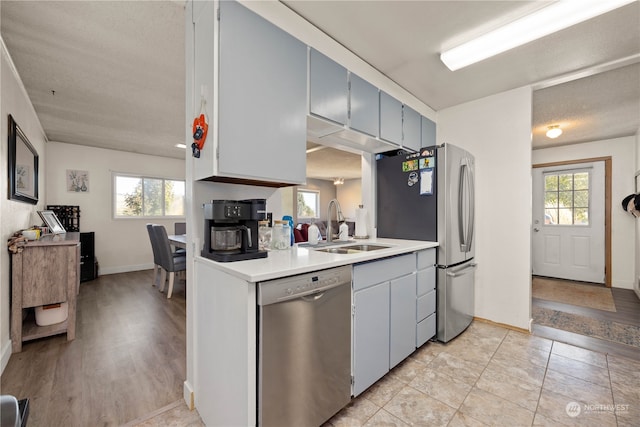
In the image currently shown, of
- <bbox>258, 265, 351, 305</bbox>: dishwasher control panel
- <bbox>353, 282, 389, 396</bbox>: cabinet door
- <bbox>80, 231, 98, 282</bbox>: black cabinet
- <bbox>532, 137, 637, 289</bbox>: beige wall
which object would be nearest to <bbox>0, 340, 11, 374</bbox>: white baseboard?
<bbox>258, 265, 351, 305</bbox>: dishwasher control panel

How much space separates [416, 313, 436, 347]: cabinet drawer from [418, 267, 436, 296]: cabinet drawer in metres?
0.25

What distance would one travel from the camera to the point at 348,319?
1515 millimetres

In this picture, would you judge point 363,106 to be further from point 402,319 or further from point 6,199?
point 6,199

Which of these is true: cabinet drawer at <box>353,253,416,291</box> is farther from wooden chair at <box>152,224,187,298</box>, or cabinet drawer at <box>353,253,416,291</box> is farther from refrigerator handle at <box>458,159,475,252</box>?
wooden chair at <box>152,224,187,298</box>

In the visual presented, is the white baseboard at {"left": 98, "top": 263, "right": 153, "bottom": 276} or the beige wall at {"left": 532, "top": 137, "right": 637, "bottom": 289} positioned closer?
the beige wall at {"left": 532, "top": 137, "right": 637, "bottom": 289}

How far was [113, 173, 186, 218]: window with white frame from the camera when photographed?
5258mm

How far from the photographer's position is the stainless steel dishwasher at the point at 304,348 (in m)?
1.16

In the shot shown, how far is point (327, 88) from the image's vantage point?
189cm

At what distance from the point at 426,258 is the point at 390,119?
1301mm

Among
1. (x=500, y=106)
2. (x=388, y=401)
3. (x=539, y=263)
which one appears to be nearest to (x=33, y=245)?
(x=388, y=401)

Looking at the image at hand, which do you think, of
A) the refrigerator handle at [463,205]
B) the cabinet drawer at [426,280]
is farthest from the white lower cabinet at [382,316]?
the refrigerator handle at [463,205]

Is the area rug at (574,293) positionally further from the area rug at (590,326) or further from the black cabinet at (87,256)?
the black cabinet at (87,256)

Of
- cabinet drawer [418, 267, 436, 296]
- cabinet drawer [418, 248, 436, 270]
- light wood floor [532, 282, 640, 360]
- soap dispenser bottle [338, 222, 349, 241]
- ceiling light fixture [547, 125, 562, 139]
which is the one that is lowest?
light wood floor [532, 282, 640, 360]

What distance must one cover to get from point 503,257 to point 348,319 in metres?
2.16
